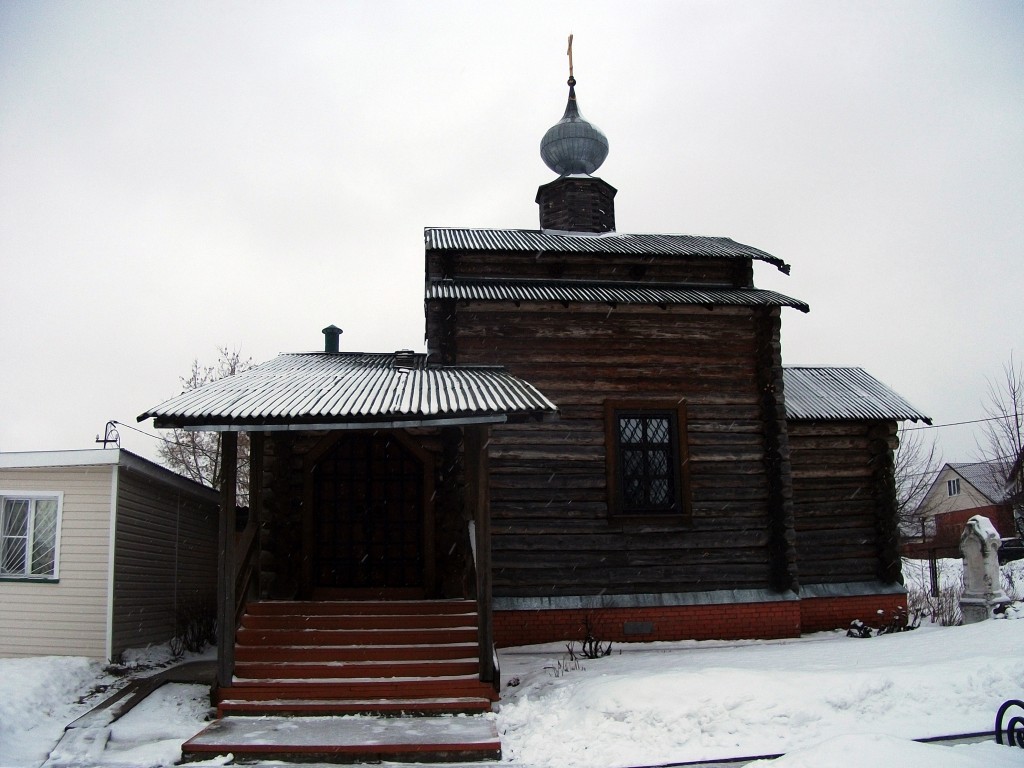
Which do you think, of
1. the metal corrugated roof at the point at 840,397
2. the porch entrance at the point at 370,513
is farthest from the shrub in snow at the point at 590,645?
the metal corrugated roof at the point at 840,397

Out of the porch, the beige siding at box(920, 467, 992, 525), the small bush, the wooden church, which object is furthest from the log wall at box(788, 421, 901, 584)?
the beige siding at box(920, 467, 992, 525)

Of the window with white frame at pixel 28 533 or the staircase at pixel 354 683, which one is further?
the window with white frame at pixel 28 533


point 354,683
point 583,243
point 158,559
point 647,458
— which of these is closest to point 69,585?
point 158,559

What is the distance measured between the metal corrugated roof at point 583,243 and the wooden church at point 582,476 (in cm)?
8

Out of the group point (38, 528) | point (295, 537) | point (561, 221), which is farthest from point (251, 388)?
point (561, 221)

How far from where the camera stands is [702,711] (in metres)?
7.26

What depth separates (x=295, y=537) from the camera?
35.8 ft

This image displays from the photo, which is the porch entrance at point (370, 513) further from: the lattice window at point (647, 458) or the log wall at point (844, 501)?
the log wall at point (844, 501)

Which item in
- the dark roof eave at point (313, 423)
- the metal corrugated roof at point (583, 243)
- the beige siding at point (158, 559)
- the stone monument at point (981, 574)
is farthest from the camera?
the metal corrugated roof at point (583, 243)

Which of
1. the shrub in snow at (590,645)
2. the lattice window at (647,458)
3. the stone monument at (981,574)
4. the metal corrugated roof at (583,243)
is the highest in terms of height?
the metal corrugated roof at (583,243)

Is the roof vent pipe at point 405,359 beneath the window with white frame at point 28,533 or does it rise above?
above

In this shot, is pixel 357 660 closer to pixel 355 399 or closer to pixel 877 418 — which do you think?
pixel 355 399

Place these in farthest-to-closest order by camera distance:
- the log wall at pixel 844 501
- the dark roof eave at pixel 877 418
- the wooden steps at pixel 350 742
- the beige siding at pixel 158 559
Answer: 1. the dark roof eave at pixel 877 418
2. the log wall at pixel 844 501
3. the beige siding at pixel 158 559
4. the wooden steps at pixel 350 742

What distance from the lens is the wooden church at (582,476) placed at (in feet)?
33.9
